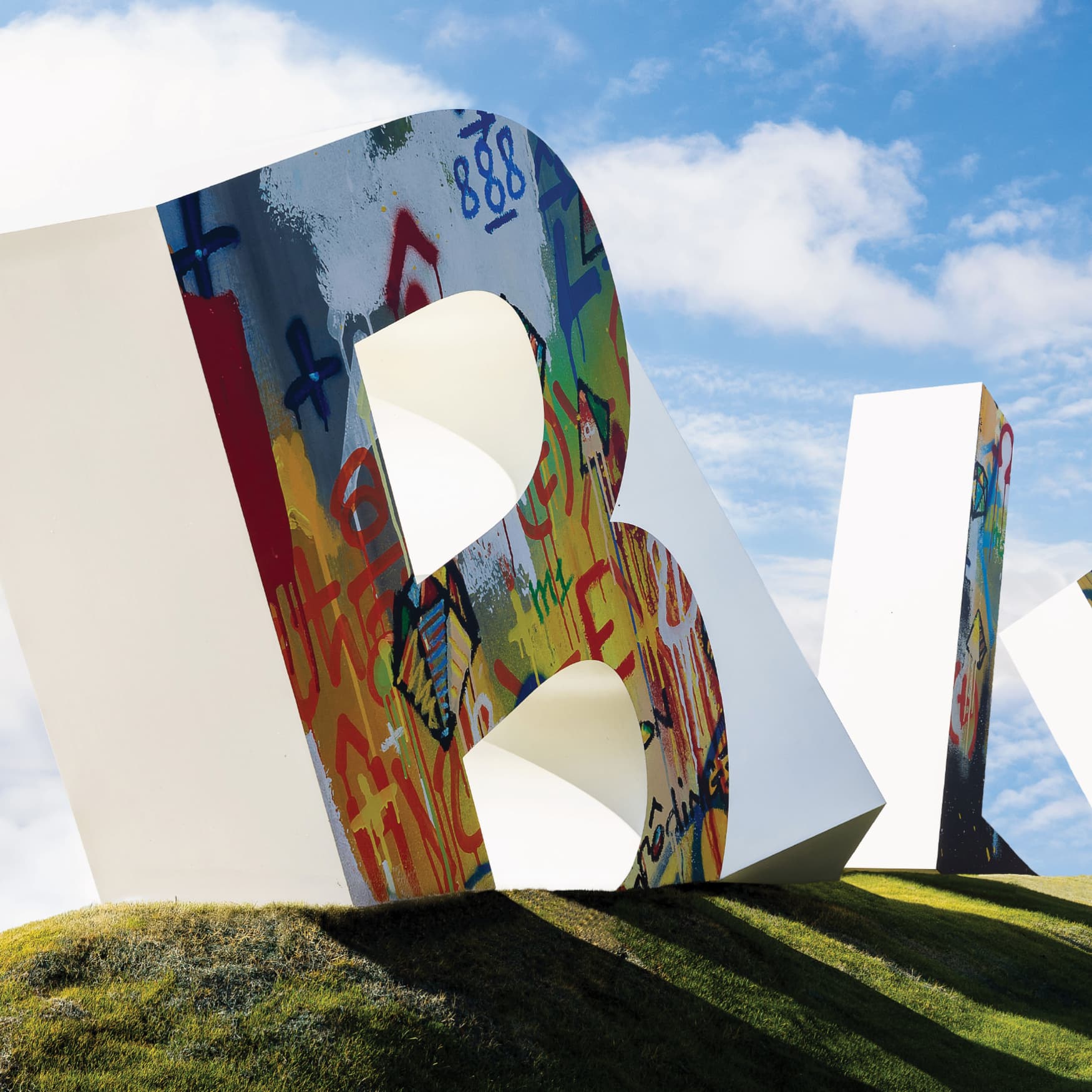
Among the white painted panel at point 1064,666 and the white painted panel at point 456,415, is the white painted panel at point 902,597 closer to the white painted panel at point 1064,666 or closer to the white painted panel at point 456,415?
the white painted panel at point 1064,666

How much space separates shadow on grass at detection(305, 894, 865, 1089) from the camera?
20.3 ft

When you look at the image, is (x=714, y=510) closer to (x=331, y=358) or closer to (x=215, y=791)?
(x=331, y=358)

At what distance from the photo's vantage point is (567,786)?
410 inches

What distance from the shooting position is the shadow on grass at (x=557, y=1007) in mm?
6184

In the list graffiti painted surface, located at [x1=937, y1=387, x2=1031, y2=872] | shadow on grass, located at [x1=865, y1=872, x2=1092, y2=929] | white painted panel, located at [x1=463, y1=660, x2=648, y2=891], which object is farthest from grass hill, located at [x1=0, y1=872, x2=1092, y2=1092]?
graffiti painted surface, located at [x1=937, y1=387, x2=1031, y2=872]

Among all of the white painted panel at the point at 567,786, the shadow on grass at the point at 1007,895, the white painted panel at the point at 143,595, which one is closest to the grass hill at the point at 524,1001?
the white painted panel at the point at 143,595

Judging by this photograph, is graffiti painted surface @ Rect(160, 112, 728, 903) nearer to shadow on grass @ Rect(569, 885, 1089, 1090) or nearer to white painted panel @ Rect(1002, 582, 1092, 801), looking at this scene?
shadow on grass @ Rect(569, 885, 1089, 1090)

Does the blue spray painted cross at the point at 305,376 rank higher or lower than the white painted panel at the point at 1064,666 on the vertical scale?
higher

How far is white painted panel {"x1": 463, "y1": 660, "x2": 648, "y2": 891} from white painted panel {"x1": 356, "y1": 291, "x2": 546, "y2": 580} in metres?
1.55

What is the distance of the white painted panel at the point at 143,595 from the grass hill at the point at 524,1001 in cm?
43

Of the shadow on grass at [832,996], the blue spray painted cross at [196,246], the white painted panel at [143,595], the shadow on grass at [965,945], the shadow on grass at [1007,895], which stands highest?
the blue spray painted cross at [196,246]

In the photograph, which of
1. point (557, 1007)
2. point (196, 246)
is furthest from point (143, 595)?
point (557, 1007)

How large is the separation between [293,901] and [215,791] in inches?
30.1

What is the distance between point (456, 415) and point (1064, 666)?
531 inches
